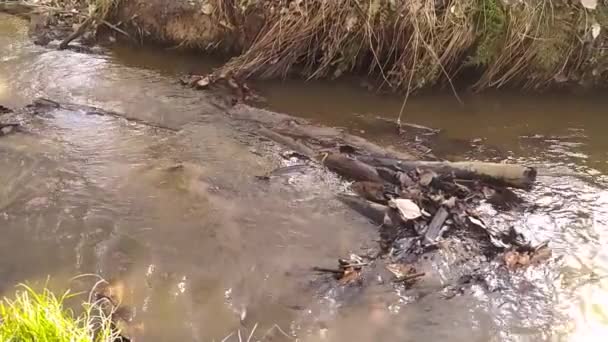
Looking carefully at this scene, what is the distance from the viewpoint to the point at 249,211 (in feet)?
11.1

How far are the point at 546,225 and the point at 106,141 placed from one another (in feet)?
9.13

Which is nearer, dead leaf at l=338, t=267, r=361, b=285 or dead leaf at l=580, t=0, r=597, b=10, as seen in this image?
dead leaf at l=338, t=267, r=361, b=285

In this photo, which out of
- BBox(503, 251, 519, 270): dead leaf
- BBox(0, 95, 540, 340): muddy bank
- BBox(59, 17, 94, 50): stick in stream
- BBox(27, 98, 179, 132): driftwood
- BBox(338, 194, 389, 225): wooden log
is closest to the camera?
BBox(0, 95, 540, 340): muddy bank

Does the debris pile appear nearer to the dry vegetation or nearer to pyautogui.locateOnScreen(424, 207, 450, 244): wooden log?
pyautogui.locateOnScreen(424, 207, 450, 244): wooden log

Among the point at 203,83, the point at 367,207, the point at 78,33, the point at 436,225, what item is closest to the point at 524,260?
the point at 436,225

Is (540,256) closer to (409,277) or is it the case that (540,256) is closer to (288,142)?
(409,277)

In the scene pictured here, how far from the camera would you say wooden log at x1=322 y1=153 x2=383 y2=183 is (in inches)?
145

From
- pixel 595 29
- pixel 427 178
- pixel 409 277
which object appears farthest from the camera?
pixel 595 29

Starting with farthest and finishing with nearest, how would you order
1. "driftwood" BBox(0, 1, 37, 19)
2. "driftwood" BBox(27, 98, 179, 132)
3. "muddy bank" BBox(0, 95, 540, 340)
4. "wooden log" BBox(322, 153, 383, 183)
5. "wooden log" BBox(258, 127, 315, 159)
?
1. "driftwood" BBox(0, 1, 37, 19)
2. "driftwood" BBox(27, 98, 179, 132)
3. "wooden log" BBox(258, 127, 315, 159)
4. "wooden log" BBox(322, 153, 383, 183)
5. "muddy bank" BBox(0, 95, 540, 340)

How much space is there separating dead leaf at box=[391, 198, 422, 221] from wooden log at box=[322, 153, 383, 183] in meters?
0.33

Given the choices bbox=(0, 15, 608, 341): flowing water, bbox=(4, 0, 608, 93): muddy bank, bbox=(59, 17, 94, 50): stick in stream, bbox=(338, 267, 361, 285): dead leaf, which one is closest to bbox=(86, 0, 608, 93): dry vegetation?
bbox=(4, 0, 608, 93): muddy bank

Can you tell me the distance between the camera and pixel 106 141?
4.00 metres

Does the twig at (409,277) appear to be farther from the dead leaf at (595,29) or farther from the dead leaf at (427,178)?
the dead leaf at (595,29)

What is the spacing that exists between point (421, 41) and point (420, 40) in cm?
1
